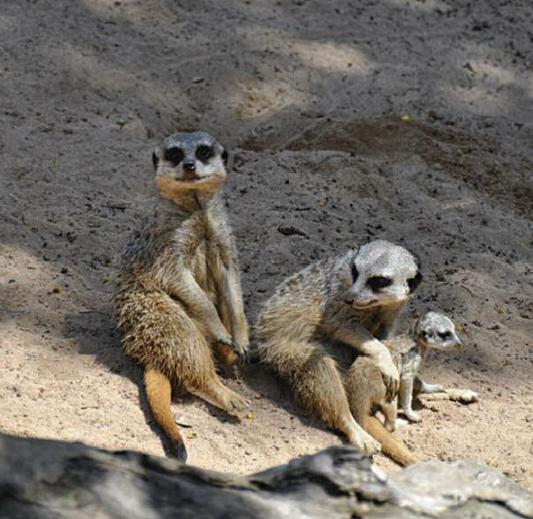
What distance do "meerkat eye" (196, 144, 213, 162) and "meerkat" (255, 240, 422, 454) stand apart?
0.58 meters

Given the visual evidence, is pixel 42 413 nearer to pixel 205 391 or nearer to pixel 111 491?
pixel 205 391

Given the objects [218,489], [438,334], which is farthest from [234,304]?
[218,489]

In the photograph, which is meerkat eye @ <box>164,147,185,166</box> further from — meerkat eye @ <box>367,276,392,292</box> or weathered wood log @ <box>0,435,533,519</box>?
weathered wood log @ <box>0,435,533,519</box>

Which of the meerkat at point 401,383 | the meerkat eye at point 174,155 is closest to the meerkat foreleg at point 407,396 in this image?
the meerkat at point 401,383

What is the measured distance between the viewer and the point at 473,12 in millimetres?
7965

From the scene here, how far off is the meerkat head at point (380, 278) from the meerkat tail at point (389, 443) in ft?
1.36

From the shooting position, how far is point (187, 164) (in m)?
3.87

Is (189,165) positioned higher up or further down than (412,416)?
higher up

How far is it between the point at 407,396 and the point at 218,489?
195 centimetres

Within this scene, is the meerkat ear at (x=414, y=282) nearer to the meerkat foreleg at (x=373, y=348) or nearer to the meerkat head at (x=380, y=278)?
the meerkat head at (x=380, y=278)

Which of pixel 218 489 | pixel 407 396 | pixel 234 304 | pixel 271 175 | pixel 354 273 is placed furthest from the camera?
pixel 271 175

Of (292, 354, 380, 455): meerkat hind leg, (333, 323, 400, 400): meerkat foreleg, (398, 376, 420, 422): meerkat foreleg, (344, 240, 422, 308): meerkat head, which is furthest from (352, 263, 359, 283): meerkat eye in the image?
(398, 376, 420, 422): meerkat foreleg

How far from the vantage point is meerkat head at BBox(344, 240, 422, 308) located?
3768 millimetres

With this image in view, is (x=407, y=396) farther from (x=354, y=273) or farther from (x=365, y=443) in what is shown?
(x=354, y=273)
